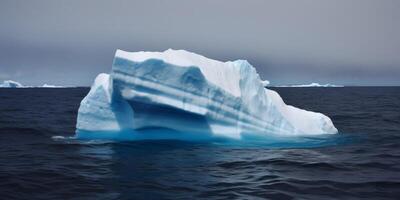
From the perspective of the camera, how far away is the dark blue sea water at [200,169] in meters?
7.06

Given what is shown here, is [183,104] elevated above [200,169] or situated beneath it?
elevated above

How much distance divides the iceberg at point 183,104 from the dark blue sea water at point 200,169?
743 mm

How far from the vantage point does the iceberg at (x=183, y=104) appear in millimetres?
12055

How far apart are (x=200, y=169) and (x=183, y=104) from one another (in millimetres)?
3656

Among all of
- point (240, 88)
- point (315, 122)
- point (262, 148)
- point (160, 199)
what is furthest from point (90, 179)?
point (315, 122)

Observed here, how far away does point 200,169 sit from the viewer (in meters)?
9.01

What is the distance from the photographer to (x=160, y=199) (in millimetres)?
6641

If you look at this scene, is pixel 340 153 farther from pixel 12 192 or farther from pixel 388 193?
pixel 12 192

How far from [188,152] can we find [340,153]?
4.57 m

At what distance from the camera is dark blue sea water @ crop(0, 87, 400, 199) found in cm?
706

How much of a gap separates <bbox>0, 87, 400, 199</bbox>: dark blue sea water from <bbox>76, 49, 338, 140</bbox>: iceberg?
0.74 meters

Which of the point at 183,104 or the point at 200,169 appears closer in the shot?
the point at 200,169

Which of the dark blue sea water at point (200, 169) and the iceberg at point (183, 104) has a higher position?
the iceberg at point (183, 104)

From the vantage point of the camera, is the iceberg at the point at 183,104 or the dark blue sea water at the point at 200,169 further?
the iceberg at the point at 183,104
